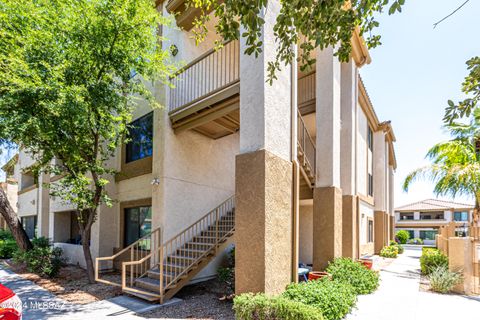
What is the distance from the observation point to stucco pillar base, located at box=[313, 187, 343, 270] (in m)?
8.92

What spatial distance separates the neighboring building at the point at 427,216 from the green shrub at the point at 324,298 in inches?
1664

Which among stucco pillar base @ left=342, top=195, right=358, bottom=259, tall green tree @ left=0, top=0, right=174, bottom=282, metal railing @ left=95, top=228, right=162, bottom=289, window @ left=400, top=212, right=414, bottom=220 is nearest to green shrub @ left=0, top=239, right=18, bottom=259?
metal railing @ left=95, top=228, right=162, bottom=289

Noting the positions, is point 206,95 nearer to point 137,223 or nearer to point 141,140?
point 141,140

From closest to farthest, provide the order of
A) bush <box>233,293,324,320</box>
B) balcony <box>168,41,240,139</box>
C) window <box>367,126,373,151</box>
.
A: 1. bush <box>233,293,324,320</box>
2. balcony <box>168,41,240,139</box>
3. window <box>367,126,373,151</box>

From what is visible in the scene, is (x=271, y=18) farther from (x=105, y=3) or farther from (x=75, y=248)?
(x=75, y=248)

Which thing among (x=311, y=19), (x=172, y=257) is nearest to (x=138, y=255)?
(x=172, y=257)

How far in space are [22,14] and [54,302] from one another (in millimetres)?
8172

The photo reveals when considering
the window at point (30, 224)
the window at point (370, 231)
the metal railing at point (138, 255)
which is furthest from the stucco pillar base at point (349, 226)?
the window at point (30, 224)

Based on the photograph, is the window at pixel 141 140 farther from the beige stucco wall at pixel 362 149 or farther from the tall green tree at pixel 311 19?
the beige stucco wall at pixel 362 149

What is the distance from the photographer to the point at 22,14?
7.96 meters

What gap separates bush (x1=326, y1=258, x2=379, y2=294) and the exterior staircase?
3326 millimetres

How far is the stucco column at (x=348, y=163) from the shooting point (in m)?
10.0

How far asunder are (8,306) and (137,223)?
707cm

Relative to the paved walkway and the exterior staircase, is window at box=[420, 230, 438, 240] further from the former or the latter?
the exterior staircase
